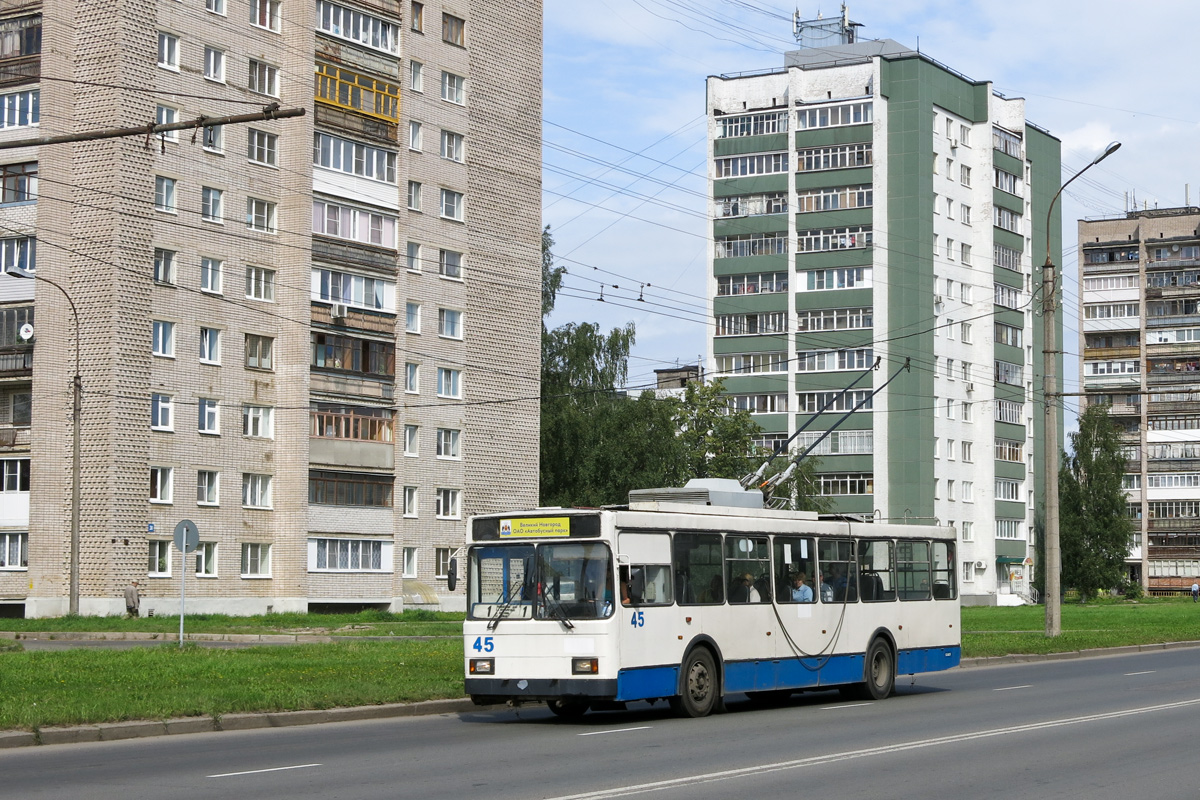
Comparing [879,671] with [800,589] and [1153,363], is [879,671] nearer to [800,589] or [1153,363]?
[800,589]

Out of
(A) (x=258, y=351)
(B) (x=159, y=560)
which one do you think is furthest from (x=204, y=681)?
(A) (x=258, y=351)

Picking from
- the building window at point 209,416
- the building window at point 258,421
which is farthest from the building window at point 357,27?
the building window at point 209,416

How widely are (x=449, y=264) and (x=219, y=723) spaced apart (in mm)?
46965

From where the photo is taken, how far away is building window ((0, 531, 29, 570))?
50.2 meters

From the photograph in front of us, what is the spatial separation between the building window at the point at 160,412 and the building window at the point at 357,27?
15165 mm

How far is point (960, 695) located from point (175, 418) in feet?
115

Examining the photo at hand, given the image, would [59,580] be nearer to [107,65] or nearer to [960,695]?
[107,65]

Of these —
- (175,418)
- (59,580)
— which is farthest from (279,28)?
(59,580)

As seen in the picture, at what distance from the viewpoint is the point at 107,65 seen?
1977 inches

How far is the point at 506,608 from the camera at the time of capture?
1877 centimetres

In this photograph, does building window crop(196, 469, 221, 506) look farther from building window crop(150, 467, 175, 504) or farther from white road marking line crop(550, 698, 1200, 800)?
white road marking line crop(550, 698, 1200, 800)

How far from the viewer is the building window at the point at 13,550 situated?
165ft

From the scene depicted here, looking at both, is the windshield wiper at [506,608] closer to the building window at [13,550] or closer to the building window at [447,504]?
the building window at [13,550]

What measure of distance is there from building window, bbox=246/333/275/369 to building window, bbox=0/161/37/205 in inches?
342
